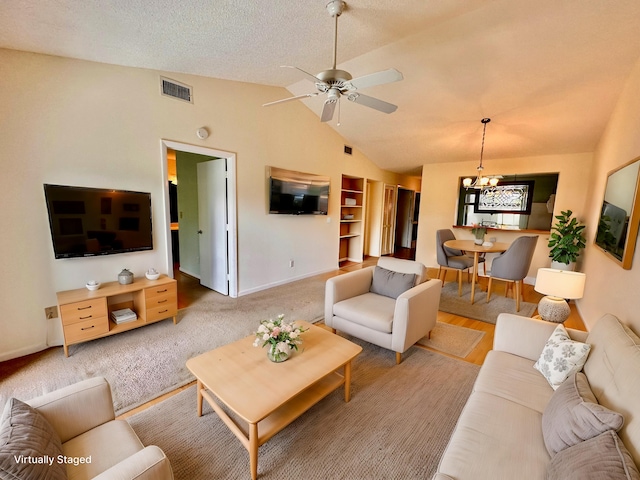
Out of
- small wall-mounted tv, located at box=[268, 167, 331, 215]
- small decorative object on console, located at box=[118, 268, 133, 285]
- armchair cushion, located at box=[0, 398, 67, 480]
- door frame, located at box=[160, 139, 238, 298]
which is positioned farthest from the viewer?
small wall-mounted tv, located at box=[268, 167, 331, 215]

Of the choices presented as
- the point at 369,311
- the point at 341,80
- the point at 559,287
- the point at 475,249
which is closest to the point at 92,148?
the point at 341,80

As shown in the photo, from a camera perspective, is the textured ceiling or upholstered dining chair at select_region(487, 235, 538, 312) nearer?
the textured ceiling

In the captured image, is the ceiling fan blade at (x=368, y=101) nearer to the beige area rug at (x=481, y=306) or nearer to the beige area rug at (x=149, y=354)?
the beige area rug at (x=149, y=354)

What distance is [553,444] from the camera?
43.9 inches

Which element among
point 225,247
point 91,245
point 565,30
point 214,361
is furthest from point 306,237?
point 565,30

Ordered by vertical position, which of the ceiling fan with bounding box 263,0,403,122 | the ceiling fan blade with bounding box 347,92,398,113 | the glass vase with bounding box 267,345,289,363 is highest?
the ceiling fan with bounding box 263,0,403,122

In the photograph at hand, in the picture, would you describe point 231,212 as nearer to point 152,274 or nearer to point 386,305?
point 152,274

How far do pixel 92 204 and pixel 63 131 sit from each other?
27.0 inches

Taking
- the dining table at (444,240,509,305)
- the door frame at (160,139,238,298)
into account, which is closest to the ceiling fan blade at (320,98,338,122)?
the door frame at (160,139,238,298)

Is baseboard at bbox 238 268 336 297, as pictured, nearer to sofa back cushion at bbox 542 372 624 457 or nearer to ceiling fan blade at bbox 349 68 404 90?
ceiling fan blade at bbox 349 68 404 90

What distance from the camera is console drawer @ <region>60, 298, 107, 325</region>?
2373 mm

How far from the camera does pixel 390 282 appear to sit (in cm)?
292

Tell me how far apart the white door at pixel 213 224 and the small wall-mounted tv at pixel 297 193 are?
0.75m

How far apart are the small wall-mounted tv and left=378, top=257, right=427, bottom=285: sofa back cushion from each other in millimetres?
2056
